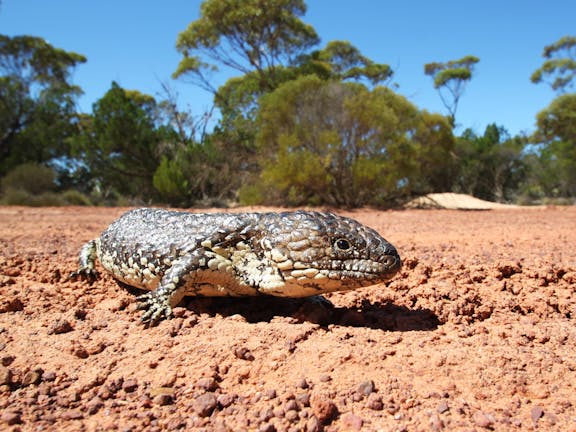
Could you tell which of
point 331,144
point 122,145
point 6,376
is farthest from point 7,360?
point 122,145

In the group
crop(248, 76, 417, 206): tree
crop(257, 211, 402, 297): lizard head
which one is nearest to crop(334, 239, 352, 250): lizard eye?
crop(257, 211, 402, 297): lizard head

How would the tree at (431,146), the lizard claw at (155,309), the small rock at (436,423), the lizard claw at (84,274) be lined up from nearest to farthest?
the small rock at (436,423) < the lizard claw at (155,309) < the lizard claw at (84,274) < the tree at (431,146)

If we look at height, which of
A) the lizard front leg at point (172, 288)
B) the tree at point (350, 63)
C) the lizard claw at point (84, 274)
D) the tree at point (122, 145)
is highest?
the tree at point (350, 63)

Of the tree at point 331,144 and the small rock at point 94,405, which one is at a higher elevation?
the tree at point 331,144

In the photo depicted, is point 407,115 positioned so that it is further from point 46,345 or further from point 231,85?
point 46,345

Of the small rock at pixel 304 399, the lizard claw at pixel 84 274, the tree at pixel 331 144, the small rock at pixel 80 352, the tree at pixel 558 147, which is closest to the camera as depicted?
the small rock at pixel 304 399

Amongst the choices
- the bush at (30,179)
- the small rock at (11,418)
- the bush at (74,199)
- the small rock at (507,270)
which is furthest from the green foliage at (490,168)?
the small rock at (11,418)

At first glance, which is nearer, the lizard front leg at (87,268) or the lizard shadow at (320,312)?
the lizard shadow at (320,312)

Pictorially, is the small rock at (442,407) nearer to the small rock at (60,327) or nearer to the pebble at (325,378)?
the pebble at (325,378)

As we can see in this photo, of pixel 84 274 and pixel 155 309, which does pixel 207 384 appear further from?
pixel 84 274
